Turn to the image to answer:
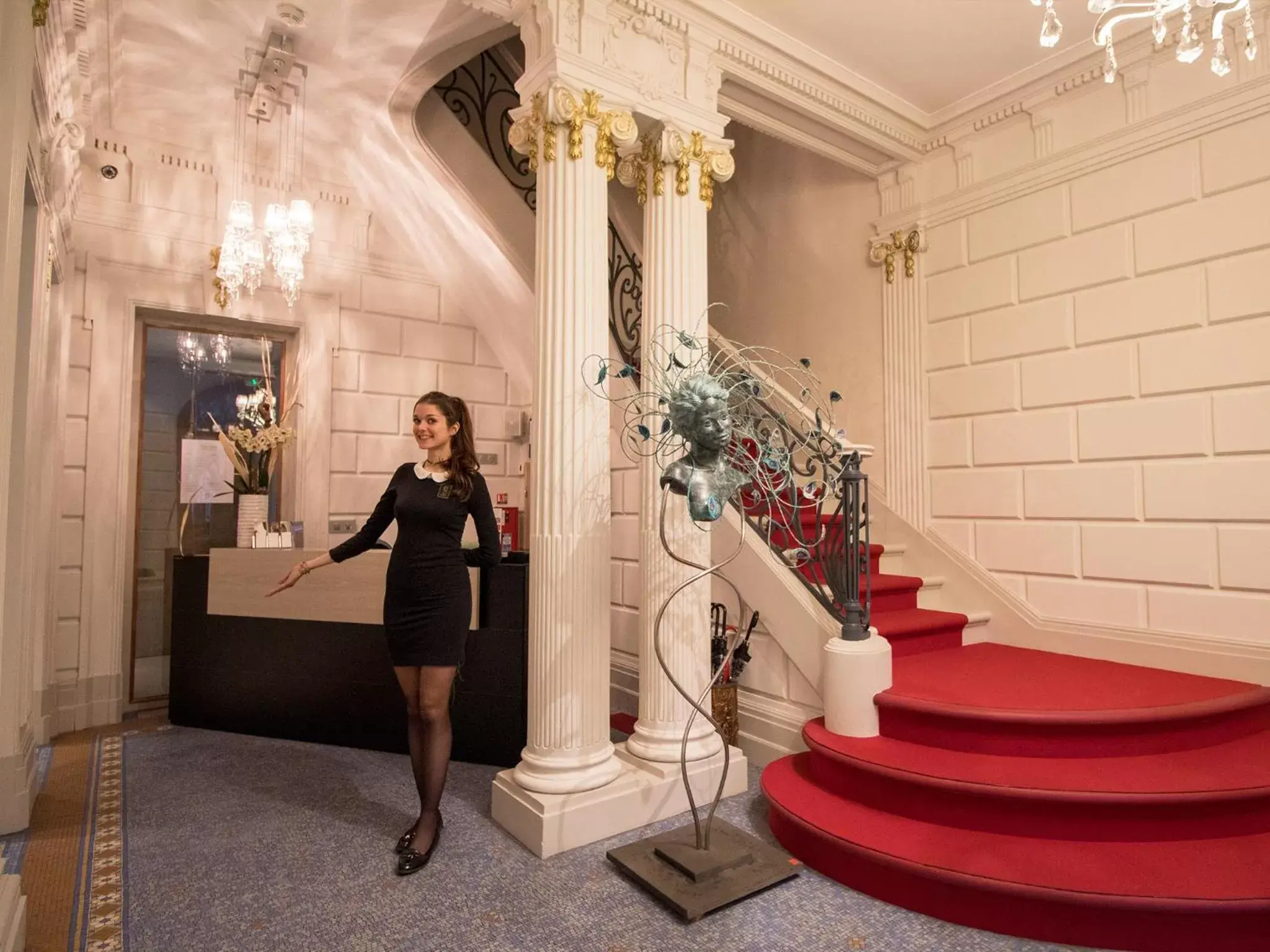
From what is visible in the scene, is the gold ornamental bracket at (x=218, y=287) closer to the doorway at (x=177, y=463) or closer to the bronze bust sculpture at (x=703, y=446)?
the doorway at (x=177, y=463)

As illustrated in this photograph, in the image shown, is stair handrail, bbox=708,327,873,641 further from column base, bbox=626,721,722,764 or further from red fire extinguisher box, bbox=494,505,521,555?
red fire extinguisher box, bbox=494,505,521,555

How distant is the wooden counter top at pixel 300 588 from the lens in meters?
3.88

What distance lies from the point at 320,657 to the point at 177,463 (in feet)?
6.48

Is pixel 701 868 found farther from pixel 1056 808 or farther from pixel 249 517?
pixel 249 517

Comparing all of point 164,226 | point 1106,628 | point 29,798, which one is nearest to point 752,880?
point 1106,628

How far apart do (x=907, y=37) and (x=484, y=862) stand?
14.1 feet

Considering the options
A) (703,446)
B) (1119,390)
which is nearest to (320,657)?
(703,446)

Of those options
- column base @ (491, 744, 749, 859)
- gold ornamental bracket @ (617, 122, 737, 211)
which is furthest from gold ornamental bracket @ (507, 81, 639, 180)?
column base @ (491, 744, 749, 859)

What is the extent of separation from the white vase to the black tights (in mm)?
2162

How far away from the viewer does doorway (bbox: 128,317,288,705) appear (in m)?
4.86

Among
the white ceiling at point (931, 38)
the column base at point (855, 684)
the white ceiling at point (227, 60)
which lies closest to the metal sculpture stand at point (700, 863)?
the column base at point (855, 684)

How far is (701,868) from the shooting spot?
2479mm

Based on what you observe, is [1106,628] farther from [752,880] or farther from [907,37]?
[907,37]

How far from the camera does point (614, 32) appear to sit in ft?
10.4
